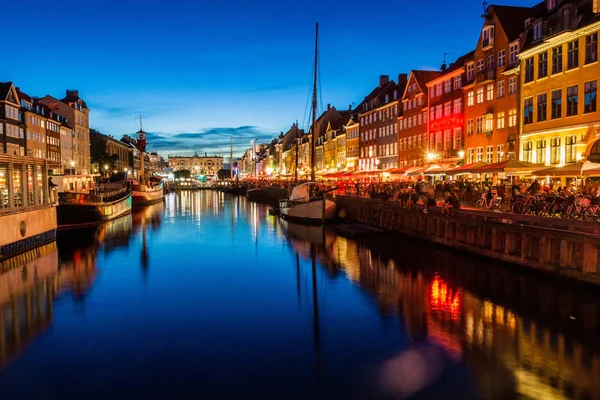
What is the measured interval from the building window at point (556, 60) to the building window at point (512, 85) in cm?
618

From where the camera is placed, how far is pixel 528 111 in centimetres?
3750

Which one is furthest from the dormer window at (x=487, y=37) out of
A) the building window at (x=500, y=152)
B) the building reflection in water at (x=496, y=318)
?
the building reflection in water at (x=496, y=318)

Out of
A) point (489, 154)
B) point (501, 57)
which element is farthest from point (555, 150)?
point (501, 57)

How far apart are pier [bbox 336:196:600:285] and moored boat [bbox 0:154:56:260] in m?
22.7

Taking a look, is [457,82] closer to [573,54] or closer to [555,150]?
[555,150]

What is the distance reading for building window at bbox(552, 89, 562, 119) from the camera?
33531mm

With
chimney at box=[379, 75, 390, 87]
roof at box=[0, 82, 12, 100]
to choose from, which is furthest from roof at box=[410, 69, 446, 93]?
roof at box=[0, 82, 12, 100]

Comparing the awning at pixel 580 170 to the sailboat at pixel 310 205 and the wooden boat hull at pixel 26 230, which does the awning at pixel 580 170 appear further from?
the wooden boat hull at pixel 26 230

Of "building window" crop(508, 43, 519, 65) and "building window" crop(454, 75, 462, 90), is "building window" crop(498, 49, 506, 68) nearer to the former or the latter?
"building window" crop(508, 43, 519, 65)

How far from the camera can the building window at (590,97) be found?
99.8 feet

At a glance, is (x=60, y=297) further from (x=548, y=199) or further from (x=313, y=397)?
(x=548, y=199)

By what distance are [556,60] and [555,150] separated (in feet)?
18.5

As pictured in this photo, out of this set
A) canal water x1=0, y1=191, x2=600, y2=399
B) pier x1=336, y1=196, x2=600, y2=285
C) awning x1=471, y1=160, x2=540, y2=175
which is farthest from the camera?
awning x1=471, y1=160, x2=540, y2=175

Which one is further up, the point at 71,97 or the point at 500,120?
the point at 71,97
